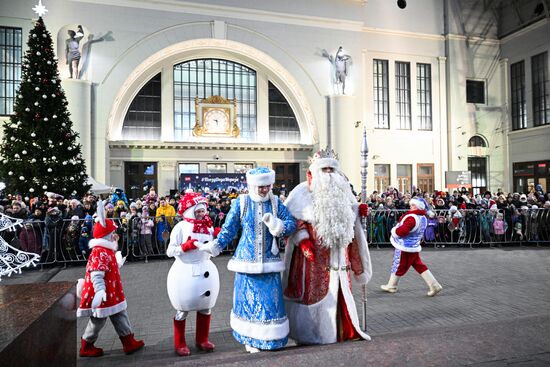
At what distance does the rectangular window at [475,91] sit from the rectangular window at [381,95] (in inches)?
242

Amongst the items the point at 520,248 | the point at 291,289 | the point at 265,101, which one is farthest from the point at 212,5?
the point at 291,289

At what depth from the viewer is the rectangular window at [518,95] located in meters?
26.2

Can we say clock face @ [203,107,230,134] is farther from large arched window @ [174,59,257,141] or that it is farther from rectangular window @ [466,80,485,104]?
rectangular window @ [466,80,485,104]

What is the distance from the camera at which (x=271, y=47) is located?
2198 cm

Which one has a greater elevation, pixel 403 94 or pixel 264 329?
pixel 403 94

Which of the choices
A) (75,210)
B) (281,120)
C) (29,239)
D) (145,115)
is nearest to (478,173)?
(281,120)

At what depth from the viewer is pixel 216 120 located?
2241 centimetres

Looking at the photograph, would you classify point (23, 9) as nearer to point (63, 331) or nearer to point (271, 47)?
point (271, 47)

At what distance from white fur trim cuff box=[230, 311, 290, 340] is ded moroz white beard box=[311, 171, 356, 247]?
37.0 inches

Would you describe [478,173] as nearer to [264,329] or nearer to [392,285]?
[392,285]

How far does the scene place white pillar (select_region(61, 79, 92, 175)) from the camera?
18562mm

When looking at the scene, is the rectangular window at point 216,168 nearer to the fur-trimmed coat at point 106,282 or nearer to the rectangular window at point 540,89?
the fur-trimmed coat at point 106,282

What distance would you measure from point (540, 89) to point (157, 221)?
83.3ft

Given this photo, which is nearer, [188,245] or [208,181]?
[188,245]
